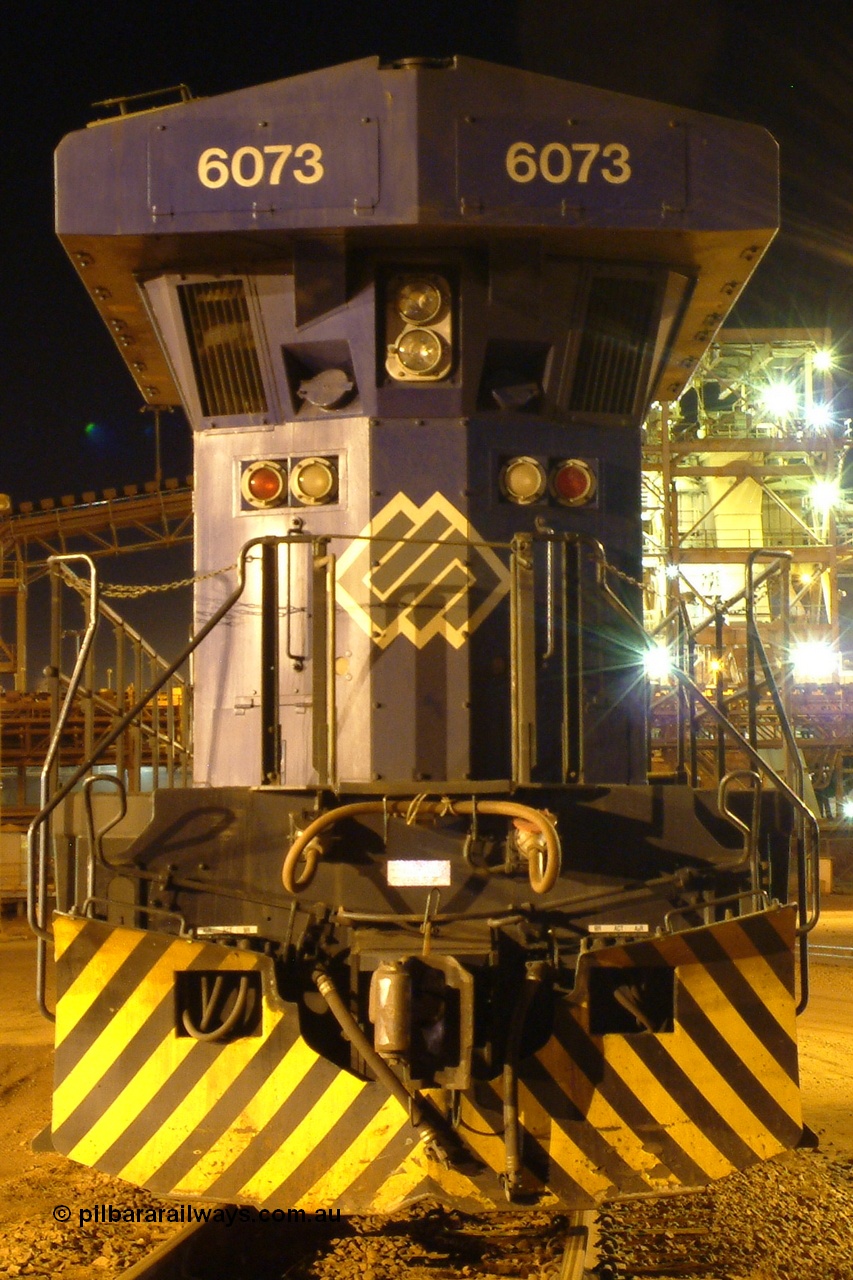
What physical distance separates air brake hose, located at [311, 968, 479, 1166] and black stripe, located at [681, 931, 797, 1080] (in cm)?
103

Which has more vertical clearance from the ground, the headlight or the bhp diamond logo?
the headlight

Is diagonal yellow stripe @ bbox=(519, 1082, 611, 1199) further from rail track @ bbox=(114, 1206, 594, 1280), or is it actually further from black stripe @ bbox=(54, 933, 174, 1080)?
black stripe @ bbox=(54, 933, 174, 1080)

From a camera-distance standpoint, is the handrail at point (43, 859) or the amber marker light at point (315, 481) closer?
the handrail at point (43, 859)

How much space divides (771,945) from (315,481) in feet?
8.28

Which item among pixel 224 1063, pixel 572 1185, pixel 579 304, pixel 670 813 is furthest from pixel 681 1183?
pixel 579 304

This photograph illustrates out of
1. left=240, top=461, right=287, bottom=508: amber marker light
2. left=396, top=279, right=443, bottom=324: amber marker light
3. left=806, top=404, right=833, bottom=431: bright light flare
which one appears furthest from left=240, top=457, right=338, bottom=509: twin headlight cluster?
left=806, top=404, right=833, bottom=431: bright light flare

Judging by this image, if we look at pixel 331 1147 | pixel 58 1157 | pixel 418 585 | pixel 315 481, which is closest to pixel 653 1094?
pixel 331 1147

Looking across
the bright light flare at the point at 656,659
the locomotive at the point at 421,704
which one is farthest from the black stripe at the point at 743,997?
the bright light flare at the point at 656,659

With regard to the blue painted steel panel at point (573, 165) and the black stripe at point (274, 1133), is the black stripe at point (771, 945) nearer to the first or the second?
the black stripe at point (274, 1133)

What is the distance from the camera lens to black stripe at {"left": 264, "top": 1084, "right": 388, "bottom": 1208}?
4004 millimetres

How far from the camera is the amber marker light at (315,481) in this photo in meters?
5.04

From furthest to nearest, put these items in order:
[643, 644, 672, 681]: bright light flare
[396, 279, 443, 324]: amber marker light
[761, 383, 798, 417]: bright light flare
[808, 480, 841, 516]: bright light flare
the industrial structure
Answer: [761, 383, 798, 417]: bright light flare < [808, 480, 841, 516]: bright light flare < the industrial structure < [643, 644, 672, 681]: bright light flare < [396, 279, 443, 324]: amber marker light

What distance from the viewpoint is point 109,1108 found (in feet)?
13.7

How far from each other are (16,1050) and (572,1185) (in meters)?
5.86
